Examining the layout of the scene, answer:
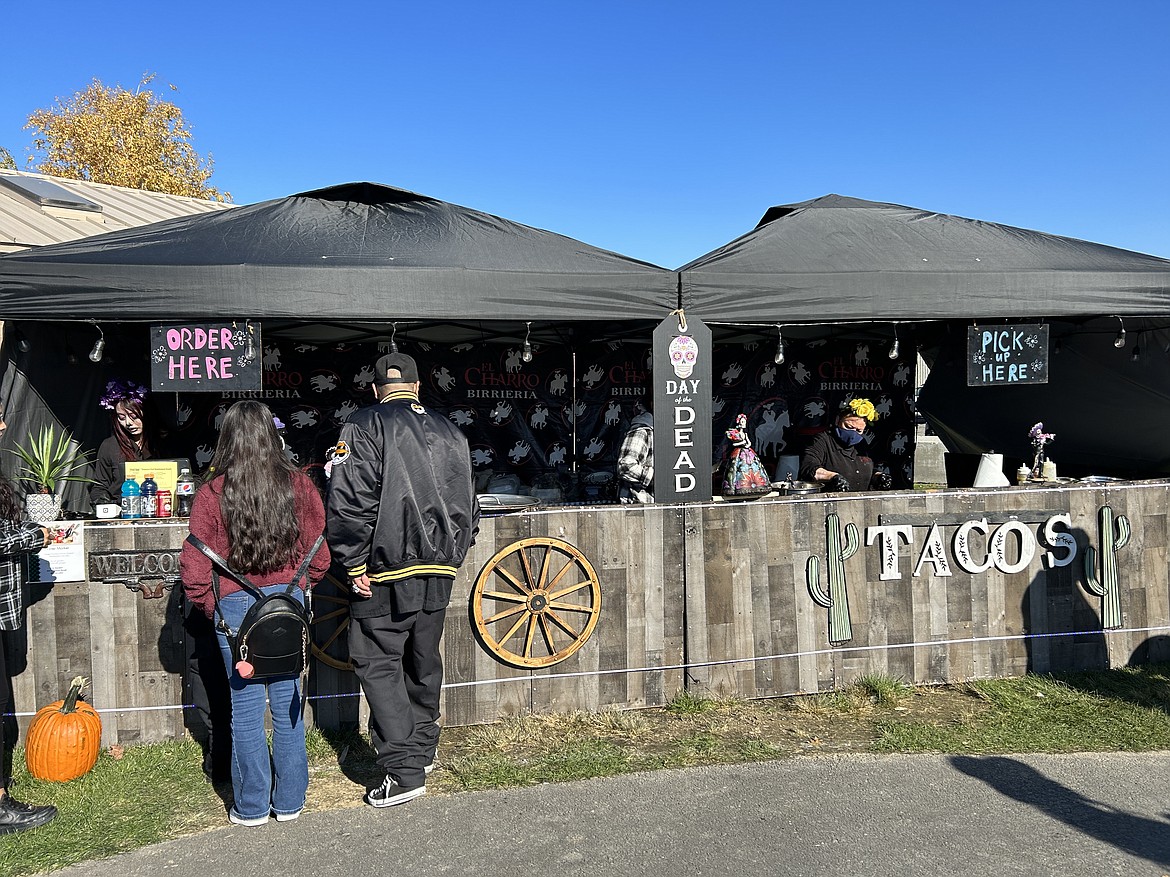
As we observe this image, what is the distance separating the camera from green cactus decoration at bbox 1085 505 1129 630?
551cm

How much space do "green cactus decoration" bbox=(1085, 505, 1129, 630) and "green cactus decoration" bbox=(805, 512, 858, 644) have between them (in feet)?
5.23

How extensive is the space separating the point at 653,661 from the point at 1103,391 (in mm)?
5417

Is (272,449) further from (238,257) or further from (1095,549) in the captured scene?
(1095,549)

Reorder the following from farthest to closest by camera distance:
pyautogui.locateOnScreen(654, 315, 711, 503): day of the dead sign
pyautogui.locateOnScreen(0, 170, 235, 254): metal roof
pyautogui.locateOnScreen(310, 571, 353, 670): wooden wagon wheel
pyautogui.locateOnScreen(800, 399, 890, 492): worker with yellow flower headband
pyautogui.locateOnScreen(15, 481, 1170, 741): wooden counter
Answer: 1. pyautogui.locateOnScreen(0, 170, 235, 254): metal roof
2. pyautogui.locateOnScreen(800, 399, 890, 492): worker with yellow flower headband
3. pyautogui.locateOnScreen(654, 315, 711, 503): day of the dead sign
4. pyautogui.locateOnScreen(310, 571, 353, 670): wooden wagon wheel
5. pyautogui.locateOnScreen(15, 481, 1170, 741): wooden counter

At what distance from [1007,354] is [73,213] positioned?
8916 mm

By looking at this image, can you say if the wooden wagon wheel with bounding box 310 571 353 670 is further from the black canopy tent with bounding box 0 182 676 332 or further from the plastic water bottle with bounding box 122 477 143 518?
the black canopy tent with bounding box 0 182 676 332

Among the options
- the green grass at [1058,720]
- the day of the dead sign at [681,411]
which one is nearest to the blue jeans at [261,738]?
the day of the dead sign at [681,411]

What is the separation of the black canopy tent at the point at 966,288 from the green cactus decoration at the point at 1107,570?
1.40 metres

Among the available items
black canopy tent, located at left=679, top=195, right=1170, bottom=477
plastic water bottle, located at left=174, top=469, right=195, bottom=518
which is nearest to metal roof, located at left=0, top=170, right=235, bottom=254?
plastic water bottle, located at left=174, top=469, right=195, bottom=518

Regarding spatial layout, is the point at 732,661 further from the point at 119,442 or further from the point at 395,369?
the point at 119,442

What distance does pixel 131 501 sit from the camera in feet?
15.8

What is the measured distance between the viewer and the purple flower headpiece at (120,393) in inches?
243

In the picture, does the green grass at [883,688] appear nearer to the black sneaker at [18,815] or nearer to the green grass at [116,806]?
the green grass at [116,806]

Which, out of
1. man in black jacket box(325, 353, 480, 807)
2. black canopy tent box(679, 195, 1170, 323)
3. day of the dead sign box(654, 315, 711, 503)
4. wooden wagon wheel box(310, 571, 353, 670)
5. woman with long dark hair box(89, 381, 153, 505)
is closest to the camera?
man in black jacket box(325, 353, 480, 807)
